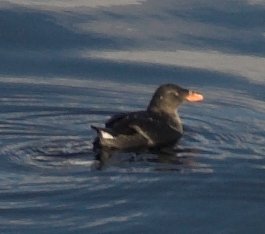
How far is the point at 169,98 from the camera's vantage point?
15.9m

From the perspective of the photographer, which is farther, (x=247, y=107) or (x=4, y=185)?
(x=247, y=107)

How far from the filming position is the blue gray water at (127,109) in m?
12.5

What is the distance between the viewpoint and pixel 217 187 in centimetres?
1323

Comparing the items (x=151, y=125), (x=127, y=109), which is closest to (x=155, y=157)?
(x=151, y=125)

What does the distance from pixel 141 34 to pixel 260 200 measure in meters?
6.69

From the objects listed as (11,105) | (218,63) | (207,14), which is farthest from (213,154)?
(207,14)

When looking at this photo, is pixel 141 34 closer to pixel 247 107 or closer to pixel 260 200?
pixel 247 107

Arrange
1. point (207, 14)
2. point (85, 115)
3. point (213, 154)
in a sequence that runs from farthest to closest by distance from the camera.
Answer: point (207, 14), point (85, 115), point (213, 154)

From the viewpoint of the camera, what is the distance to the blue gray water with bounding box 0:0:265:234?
1252 cm

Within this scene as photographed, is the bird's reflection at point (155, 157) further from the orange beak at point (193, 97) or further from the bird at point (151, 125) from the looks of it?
the orange beak at point (193, 97)

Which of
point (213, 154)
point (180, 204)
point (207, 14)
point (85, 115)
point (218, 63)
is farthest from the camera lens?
point (207, 14)

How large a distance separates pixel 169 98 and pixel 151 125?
764 mm

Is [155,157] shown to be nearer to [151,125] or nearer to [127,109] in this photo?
[151,125]

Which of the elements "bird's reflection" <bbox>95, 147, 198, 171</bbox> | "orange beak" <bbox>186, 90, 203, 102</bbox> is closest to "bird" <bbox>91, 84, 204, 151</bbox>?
"orange beak" <bbox>186, 90, 203, 102</bbox>
